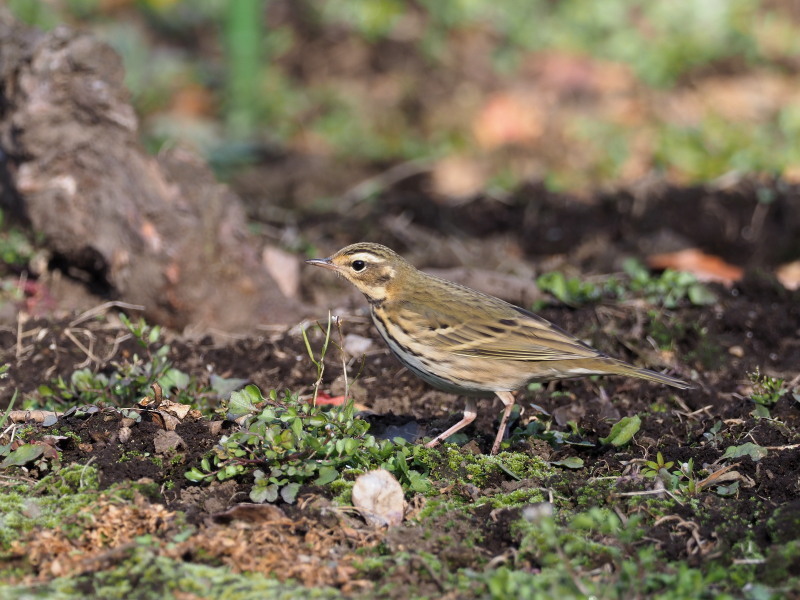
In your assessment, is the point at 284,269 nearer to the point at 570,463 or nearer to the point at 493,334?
the point at 493,334

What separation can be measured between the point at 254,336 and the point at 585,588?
3.84 meters

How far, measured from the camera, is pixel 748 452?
479cm

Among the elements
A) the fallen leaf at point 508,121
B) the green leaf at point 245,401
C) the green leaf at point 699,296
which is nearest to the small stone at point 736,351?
the green leaf at point 699,296

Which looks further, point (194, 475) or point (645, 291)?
point (645, 291)

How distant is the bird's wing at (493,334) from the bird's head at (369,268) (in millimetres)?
231

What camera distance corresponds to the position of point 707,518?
414 cm

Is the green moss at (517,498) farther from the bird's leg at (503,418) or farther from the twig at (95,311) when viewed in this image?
the twig at (95,311)

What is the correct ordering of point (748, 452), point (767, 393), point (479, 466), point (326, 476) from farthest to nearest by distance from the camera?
point (767, 393) → point (748, 452) → point (479, 466) → point (326, 476)

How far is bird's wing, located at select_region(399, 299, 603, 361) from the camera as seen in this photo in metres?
5.47

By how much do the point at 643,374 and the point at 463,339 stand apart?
1019 mm

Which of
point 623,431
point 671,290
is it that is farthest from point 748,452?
point 671,290

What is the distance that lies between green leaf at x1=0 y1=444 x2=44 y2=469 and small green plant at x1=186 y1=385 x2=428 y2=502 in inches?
28.2

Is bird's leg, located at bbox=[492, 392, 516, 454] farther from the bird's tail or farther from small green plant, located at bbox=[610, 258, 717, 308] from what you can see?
small green plant, located at bbox=[610, 258, 717, 308]

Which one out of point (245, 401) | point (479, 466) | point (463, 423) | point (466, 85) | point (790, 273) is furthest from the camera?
point (466, 85)
